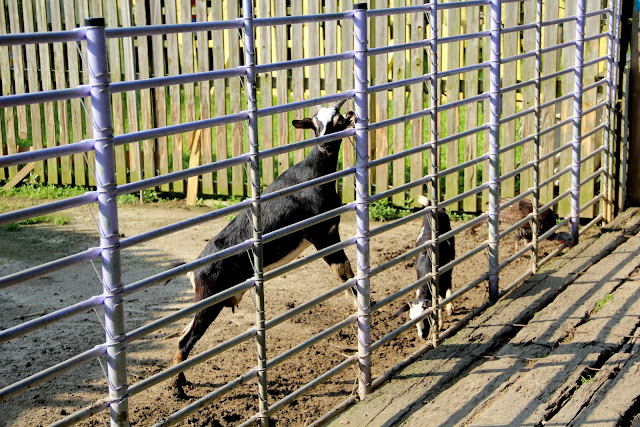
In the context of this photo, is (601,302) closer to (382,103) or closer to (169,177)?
(169,177)

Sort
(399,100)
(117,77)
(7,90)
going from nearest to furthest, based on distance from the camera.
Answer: (399,100)
(117,77)
(7,90)

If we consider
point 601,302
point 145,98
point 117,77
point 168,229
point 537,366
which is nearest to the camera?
point 168,229

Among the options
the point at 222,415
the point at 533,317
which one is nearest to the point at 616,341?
the point at 533,317

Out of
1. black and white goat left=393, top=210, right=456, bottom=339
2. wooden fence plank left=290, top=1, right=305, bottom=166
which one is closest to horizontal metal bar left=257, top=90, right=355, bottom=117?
black and white goat left=393, top=210, right=456, bottom=339

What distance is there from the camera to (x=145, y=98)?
10.4m

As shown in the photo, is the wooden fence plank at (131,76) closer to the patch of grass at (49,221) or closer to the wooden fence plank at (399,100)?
the patch of grass at (49,221)

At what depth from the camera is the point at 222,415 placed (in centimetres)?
498

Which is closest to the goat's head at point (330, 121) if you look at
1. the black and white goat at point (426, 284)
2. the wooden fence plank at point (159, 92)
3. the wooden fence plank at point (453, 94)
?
the black and white goat at point (426, 284)

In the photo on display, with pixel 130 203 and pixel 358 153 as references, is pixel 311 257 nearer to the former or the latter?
pixel 358 153

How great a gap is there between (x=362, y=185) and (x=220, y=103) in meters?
5.86

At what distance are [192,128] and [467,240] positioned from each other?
5.56 m

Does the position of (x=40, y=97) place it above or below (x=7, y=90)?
above

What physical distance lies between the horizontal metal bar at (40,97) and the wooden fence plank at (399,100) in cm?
658

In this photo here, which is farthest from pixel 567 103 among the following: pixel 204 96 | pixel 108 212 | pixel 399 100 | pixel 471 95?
pixel 108 212
